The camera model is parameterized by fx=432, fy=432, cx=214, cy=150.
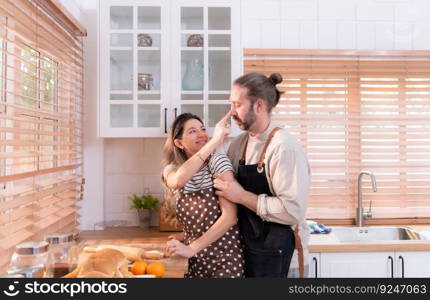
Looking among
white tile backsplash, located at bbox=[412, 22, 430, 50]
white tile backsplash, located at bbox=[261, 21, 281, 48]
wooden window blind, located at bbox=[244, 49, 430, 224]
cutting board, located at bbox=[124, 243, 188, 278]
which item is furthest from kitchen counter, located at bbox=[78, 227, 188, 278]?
white tile backsplash, located at bbox=[412, 22, 430, 50]

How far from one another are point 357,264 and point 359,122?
3.47ft

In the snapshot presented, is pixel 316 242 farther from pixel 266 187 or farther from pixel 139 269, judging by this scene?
pixel 139 269

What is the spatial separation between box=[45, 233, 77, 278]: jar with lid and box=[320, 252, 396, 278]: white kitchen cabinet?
1429mm

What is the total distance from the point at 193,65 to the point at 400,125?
5.08ft

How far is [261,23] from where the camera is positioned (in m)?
2.99

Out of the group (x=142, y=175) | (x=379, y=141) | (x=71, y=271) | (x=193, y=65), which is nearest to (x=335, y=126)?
(x=379, y=141)

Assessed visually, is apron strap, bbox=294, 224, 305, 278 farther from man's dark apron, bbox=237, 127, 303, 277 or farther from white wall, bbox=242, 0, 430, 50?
white wall, bbox=242, 0, 430, 50

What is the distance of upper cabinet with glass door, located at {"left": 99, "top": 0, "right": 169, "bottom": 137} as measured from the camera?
2562mm

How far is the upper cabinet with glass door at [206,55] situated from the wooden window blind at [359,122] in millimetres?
410

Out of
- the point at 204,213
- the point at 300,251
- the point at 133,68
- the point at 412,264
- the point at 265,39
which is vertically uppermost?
the point at 265,39

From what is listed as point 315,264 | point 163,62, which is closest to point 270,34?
point 163,62

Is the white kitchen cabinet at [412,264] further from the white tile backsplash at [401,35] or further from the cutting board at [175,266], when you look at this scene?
the white tile backsplash at [401,35]

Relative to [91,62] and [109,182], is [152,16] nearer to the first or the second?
[91,62]

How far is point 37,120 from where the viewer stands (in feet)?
6.32
